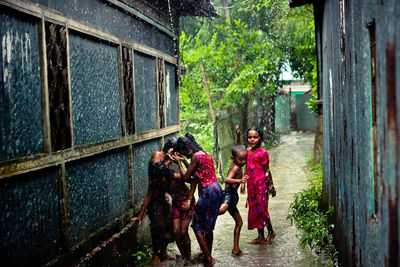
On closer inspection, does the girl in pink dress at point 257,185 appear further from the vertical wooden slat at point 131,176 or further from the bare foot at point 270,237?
the vertical wooden slat at point 131,176

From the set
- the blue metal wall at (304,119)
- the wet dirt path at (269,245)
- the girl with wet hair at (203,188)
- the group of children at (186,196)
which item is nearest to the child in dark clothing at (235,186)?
the group of children at (186,196)

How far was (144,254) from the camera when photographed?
6055 mm

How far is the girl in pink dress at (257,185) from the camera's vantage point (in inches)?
263

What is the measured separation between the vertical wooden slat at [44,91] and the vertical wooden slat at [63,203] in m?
0.32

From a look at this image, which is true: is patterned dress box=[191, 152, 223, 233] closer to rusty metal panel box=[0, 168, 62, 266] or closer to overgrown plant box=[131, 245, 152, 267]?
overgrown plant box=[131, 245, 152, 267]

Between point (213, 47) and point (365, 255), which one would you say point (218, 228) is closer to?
point (365, 255)

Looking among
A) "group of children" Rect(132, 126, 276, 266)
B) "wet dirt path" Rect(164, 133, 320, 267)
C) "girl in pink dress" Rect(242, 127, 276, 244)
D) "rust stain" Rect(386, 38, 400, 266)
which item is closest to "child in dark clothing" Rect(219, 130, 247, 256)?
"group of children" Rect(132, 126, 276, 266)

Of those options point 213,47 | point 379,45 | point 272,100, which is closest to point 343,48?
point 379,45

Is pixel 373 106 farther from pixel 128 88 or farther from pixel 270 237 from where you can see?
pixel 270 237

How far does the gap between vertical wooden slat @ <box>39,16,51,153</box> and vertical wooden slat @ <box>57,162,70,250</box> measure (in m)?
0.32

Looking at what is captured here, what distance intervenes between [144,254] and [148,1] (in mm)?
3924

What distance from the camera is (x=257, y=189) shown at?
6754 millimetres

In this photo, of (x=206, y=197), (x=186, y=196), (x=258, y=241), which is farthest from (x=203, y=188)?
(x=258, y=241)

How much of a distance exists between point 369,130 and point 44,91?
8.77 feet
